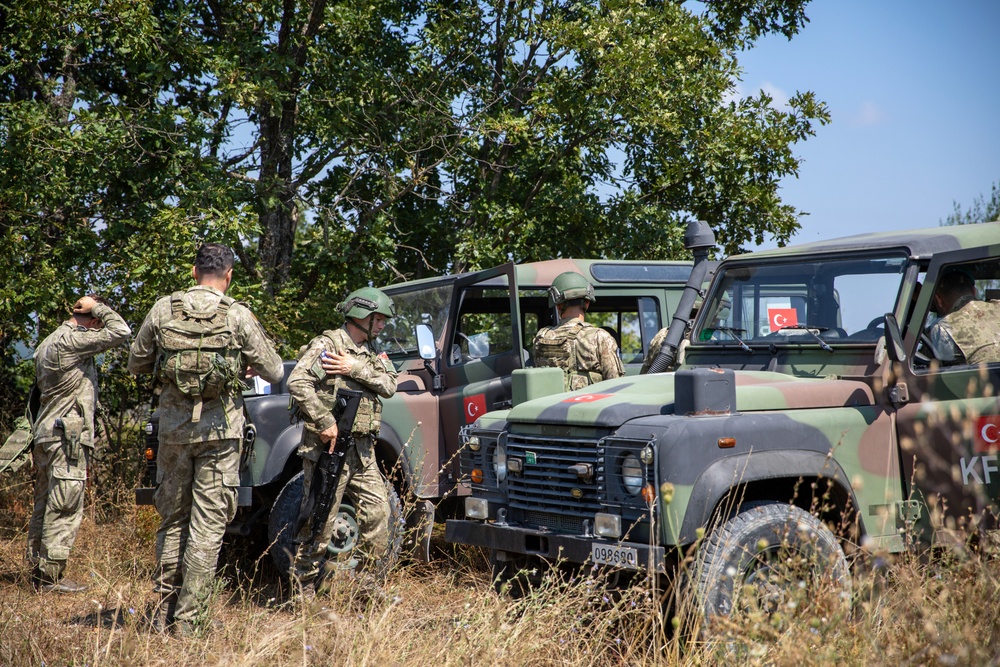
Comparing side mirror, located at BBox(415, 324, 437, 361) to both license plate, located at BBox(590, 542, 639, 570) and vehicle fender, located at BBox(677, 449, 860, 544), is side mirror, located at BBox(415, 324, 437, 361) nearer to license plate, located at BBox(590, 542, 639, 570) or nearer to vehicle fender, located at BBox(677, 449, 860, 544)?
license plate, located at BBox(590, 542, 639, 570)

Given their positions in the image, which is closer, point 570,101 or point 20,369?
point 20,369

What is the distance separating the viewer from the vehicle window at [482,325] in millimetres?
6180

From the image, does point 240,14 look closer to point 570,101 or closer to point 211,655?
point 570,101

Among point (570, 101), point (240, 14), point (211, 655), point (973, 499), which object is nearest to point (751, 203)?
point (570, 101)

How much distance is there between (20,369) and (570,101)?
18.9 ft

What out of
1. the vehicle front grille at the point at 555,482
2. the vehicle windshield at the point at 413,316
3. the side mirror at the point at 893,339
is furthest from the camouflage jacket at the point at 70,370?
the side mirror at the point at 893,339

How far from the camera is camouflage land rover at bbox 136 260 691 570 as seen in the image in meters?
5.47

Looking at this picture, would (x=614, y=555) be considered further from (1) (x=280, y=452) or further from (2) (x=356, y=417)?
(1) (x=280, y=452)

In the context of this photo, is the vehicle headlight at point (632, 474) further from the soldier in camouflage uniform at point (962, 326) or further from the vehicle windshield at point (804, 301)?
the soldier in camouflage uniform at point (962, 326)

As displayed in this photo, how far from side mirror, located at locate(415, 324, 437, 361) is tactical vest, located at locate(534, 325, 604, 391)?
784 mm

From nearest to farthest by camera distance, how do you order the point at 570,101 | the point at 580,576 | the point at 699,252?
the point at 580,576 → the point at 699,252 → the point at 570,101

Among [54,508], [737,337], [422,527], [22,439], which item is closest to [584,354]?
[737,337]

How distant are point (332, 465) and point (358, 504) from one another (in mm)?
289

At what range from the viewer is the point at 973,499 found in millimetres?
4250
